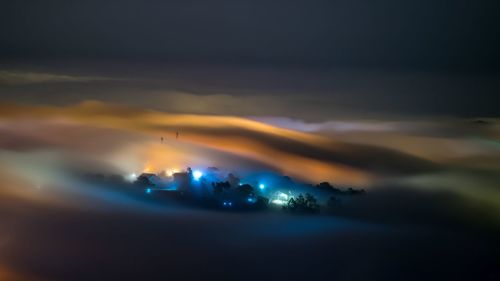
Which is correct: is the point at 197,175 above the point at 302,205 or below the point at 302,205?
above

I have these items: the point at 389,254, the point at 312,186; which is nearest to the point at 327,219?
the point at 312,186

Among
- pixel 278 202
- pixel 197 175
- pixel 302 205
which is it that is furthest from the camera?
pixel 278 202

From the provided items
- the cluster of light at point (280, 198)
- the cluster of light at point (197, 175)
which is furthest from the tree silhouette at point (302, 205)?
the cluster of light at point (197, 175)

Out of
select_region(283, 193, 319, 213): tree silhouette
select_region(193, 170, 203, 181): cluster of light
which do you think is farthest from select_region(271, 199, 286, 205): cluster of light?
Answer: select_region(193, 170, 203, 181): cluster of light

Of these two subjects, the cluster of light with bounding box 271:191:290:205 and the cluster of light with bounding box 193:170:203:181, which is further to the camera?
the cluster of light with bounding box 271:191:290:205

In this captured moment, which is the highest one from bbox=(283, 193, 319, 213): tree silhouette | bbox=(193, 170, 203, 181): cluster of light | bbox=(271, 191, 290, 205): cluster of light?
bbox=(193, 170, 203, 181): cluster of light

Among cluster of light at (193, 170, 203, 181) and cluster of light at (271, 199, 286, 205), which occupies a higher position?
cluster of light at (193, 170, 203, 181)

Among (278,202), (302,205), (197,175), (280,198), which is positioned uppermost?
(197,175)

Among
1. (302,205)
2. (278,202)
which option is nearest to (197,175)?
(278,202)

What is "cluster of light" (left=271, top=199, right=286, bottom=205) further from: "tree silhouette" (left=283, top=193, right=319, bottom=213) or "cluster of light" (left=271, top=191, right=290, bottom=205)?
"tree silhouette" (left=283, top=193, right=319, bottom=213)

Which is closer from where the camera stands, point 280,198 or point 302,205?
point 302,205

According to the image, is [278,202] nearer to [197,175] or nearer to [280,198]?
[280,198]

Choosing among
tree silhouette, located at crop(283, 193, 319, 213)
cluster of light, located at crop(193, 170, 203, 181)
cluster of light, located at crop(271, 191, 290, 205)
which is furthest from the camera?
cluster of light, located at crop(271, 191, 290, 205)
